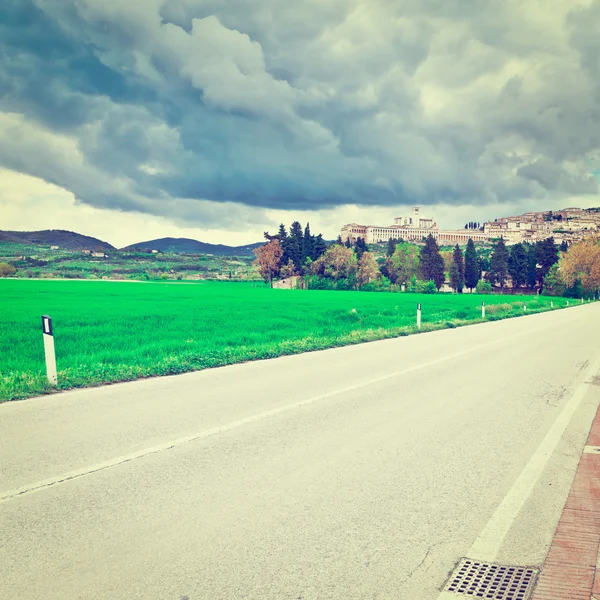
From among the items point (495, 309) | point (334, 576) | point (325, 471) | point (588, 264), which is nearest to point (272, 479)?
point (325, 471)

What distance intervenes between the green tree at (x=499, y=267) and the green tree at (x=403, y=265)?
19.9 meters

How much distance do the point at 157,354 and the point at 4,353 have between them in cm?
381

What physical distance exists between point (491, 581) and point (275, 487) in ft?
6.16

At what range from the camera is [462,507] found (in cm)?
427

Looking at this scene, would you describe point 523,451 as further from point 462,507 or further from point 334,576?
point 334,576

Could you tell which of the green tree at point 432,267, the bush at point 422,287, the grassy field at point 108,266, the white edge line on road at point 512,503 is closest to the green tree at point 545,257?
the green tree at point 432,267

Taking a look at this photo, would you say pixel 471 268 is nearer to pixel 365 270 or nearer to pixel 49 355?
pixel 365 270

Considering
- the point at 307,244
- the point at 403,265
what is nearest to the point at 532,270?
the point at 403,265

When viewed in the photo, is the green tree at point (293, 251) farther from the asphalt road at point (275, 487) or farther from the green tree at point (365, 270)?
the asphalt road at point (275, 487)

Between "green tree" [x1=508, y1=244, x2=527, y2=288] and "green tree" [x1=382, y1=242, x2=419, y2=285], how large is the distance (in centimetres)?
2324

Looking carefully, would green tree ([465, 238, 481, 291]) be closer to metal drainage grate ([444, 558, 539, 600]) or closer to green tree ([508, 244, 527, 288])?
green tree ([508, 244, 527, 288])

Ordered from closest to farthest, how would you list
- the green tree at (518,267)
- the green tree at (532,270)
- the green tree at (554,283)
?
the green tree at (554,283)
the green tree at (532,270)
the green tree at (518,267)

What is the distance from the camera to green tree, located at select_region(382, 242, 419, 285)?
12888 cm

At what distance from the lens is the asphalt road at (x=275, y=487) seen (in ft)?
10.6
